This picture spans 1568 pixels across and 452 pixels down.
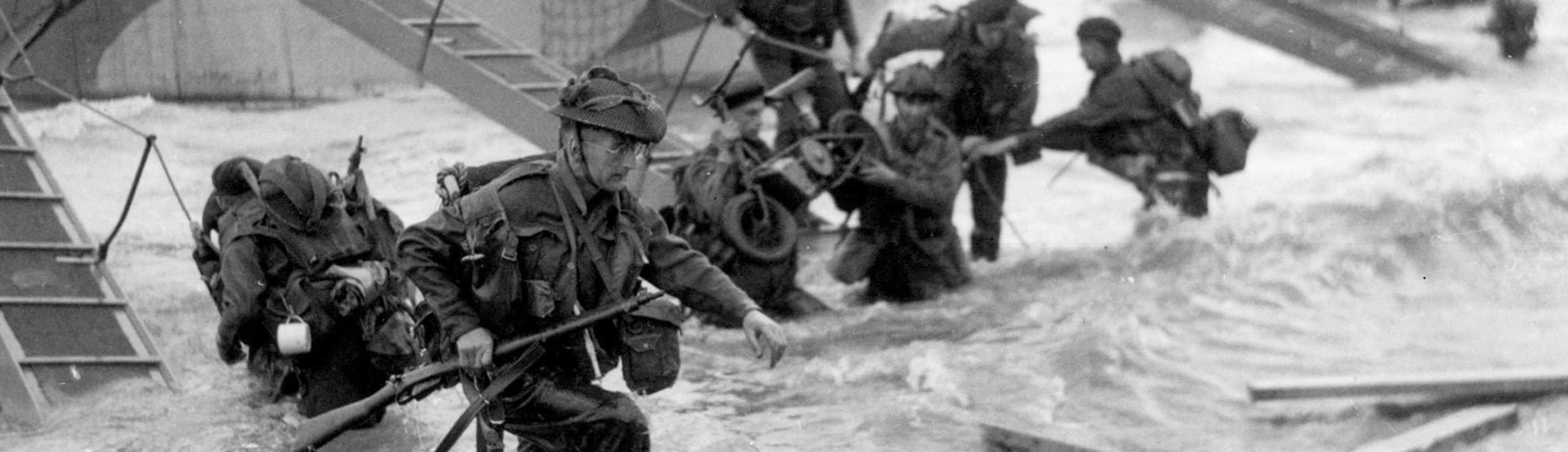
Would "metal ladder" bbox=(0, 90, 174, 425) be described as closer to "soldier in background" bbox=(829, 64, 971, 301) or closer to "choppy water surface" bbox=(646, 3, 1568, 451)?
"choppy water surface" bbox=(646, 3, 1568, 451)

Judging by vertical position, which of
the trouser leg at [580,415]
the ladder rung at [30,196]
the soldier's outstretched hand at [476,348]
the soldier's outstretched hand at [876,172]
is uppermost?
the soldier's outstretched hand at [476,348]

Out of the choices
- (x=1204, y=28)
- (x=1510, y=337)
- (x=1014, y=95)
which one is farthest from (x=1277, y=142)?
(x=1510, y=337)

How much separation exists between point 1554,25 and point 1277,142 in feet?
8.33

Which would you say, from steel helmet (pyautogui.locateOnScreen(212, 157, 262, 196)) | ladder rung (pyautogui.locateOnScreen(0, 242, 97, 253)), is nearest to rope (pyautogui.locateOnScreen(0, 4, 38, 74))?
ladder rung (pyautogui.locateOnScreen(0, 242, 97, 253))

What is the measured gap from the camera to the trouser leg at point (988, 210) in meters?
10.9

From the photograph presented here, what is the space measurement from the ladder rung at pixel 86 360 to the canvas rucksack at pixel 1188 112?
19.5 feet

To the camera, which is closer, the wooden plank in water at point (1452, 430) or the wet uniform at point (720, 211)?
the wooden plank in water at point (1452, 430)

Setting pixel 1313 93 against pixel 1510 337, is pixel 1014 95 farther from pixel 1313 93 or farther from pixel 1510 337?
pixel 1313 93

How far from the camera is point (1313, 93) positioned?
17.5 metres

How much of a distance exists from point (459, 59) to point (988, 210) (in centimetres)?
335

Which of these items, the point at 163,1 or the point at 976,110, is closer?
the point at 163,1

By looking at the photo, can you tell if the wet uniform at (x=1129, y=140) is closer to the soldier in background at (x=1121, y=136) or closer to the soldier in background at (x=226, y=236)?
the soldier in background at (x=1121, y=136)

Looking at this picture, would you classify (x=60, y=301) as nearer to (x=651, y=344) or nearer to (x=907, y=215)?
(x=907, y=215)

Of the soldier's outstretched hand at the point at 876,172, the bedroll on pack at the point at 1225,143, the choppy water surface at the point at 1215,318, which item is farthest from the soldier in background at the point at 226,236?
the bedroll on pack at the point at 1225,143
